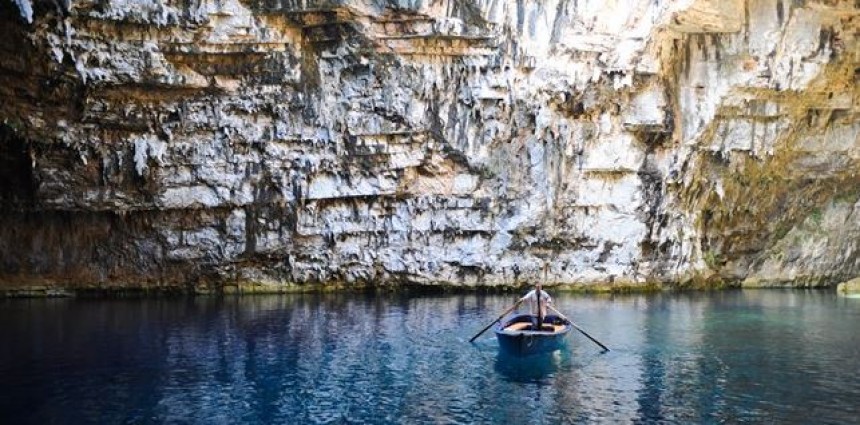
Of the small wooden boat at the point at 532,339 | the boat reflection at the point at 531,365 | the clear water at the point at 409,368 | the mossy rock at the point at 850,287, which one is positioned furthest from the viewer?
the mossy rock at the point at 850,287

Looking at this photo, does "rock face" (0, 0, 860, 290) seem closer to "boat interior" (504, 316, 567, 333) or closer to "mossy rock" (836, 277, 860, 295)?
"mossy rock" (836, 277, 860, 295)

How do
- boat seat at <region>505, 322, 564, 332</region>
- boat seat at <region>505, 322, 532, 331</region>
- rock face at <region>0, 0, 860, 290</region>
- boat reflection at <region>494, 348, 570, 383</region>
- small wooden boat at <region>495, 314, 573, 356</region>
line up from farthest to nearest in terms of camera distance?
1. rock face at <region>0, 0, 860, 290</region>
2. boat seat at <region>505, 322, 532, 331</region>
3. boat seat at <region>505, 322, 564, 332</region>
4. small wooden boat at <region>495, 314, 573, 356</region>
5. boat reflection at <region>494, 348, 570, 383</region>

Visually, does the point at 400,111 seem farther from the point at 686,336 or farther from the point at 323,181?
the point at 686,336

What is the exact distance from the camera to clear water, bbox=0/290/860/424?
14562 millimetres

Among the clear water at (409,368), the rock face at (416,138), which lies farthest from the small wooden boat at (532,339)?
the rock face at (416,138)

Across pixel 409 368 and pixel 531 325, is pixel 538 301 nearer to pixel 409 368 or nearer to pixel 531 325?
pixel 531 325

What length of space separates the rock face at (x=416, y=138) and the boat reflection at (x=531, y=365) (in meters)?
15.2

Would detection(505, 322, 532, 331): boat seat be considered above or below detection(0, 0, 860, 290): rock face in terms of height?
below

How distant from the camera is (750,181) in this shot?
123 feet

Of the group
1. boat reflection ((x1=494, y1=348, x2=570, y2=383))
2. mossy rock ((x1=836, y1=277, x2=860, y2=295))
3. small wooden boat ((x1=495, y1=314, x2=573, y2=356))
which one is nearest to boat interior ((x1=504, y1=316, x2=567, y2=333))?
small wooden boat ((x1=495, y1=314, x2=573, y2=356))

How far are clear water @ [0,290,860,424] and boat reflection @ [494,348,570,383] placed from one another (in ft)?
0.23

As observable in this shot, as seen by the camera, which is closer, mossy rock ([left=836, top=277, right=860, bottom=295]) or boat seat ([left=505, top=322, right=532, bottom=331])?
boat seat ([left=505, top=322, right=532, bottom=331])

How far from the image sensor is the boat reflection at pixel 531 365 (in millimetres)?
17766

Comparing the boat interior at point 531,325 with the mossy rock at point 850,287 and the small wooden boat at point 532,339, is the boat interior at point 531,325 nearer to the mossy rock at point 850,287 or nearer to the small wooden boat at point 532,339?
the small wooden boat at point 532,339
